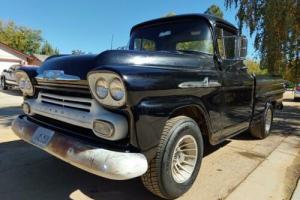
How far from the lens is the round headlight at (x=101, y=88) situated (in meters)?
2.69

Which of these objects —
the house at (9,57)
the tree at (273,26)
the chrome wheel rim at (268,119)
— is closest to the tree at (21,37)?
the house at (9,57)

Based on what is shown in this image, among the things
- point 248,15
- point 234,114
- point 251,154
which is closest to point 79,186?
point 234,114

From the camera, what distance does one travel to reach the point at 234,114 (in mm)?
4551

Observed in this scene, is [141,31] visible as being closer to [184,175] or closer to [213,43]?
[213,43]

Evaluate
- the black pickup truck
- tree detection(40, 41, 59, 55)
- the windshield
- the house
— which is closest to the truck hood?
the black pickup truck

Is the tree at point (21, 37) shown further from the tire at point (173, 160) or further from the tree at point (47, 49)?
the tire at point (173, 160)

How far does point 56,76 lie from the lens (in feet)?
10.4

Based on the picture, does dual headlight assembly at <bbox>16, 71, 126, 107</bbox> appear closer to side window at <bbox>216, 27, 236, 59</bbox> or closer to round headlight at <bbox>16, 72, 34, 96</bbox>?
round headlight at <bbox>16, 72, 34, 96</bbox>

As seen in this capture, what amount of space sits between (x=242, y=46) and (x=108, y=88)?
261cm

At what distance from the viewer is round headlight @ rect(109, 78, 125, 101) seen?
2613 millimetres

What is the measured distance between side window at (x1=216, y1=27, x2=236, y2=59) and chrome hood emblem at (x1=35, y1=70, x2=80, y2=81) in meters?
2.21

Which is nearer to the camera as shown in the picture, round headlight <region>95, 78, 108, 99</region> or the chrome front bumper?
the chrome front bumper

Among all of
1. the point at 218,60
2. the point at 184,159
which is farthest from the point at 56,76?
the point at 218,60

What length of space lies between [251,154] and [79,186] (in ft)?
Result: 10.2
